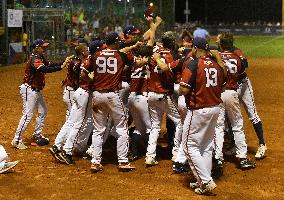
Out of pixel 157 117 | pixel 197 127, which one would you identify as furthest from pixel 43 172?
pixel 197 127

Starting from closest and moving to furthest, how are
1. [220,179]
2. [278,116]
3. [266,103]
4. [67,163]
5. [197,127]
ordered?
1. [197,127]
2. [220,179]
3. [67,163]
4. [278,116]
5. [266,103]

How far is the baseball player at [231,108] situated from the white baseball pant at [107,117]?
1.62 metres

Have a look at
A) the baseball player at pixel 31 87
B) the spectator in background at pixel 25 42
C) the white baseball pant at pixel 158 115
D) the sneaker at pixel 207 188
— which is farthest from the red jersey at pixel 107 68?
the spectator in background at pixel 25 42

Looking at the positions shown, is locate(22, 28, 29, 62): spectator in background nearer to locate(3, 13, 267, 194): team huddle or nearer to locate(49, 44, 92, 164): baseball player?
locate(3, 13, 267, 194): team huddle

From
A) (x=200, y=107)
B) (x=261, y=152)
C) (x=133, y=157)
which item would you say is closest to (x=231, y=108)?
(x=261, y=152)

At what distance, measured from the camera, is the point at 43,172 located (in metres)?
8.79

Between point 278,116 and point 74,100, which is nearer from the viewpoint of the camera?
point 74,100

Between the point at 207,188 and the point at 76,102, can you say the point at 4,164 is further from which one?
the point at 207,188

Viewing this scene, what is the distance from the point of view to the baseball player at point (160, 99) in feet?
29.9

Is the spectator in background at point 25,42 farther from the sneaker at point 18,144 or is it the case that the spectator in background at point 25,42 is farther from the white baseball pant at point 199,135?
the white baseball pant at point 199,135

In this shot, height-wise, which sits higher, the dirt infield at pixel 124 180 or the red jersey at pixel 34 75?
the red jersey at pixel 34 75

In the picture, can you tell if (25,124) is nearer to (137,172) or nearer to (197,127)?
(137,172)

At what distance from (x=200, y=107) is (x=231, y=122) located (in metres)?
1.76

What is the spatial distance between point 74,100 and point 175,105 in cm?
188
